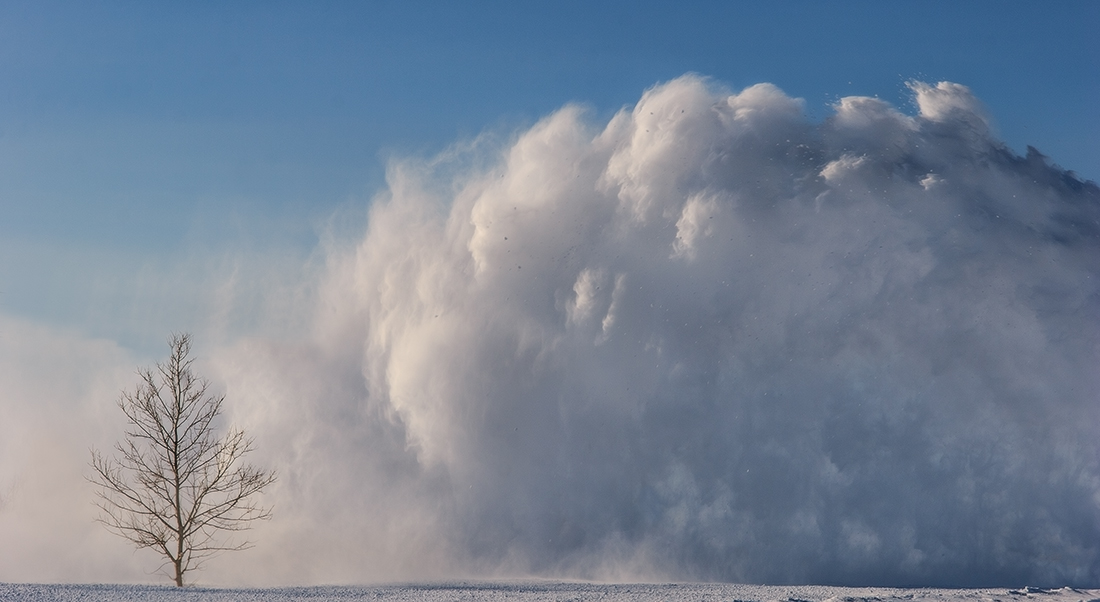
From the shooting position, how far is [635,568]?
33.4 m

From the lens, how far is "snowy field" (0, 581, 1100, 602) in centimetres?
1523

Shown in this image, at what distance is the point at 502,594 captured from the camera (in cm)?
1677

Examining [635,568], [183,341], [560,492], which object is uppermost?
[183,341]

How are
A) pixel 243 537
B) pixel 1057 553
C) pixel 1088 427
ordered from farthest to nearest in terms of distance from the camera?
pixel 243 537 < pixel 1088 427 < pixel 1057 553

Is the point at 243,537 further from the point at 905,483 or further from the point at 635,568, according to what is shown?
the point at 905,483

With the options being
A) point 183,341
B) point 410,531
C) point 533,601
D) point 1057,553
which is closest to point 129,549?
point 410,531

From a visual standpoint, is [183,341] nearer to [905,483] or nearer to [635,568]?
[635,568]

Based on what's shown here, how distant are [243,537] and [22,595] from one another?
2785 cm

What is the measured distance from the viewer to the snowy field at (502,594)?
1523 centimetres

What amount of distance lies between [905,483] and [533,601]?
22.6 meters

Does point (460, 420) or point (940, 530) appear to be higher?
point (460, 420)

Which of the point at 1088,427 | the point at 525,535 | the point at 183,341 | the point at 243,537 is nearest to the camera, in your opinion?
the point at 183,341

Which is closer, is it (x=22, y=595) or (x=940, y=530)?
(x=22, y=595)

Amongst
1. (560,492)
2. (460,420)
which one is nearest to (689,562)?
(560,492)
